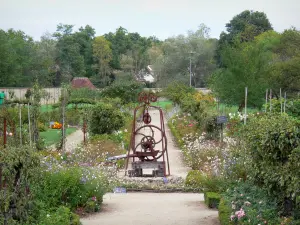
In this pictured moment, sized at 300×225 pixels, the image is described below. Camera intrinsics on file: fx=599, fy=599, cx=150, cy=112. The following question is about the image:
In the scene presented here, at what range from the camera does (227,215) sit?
396 inches

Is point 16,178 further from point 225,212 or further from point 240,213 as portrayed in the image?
point 225,212

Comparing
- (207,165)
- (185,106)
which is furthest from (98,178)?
(185,106)

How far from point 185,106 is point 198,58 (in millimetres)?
35314

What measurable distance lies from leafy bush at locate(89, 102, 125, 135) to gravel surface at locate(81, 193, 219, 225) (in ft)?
34.8

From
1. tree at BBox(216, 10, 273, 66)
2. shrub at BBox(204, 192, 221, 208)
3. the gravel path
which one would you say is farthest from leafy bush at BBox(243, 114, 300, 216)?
tree at BBox(216, 10, 273, 66)

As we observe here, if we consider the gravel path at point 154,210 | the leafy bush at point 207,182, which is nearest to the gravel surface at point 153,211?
the gravel path at point 154,210

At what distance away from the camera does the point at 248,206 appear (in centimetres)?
909

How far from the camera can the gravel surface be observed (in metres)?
11.0

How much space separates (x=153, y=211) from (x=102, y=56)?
5952 cm

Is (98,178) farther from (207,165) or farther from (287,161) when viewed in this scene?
(207,165)

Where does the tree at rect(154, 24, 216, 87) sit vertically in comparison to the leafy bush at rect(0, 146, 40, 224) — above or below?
above

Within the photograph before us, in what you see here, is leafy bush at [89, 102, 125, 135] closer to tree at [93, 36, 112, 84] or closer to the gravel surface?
the gravel surface

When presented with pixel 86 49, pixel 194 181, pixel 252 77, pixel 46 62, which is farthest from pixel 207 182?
pixel 86 49

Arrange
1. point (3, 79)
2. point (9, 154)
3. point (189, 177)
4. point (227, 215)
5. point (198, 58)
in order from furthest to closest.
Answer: point (198, 58) → point (3, 79) → point (189, 177) → point (227, 215) → point (9, 154)
